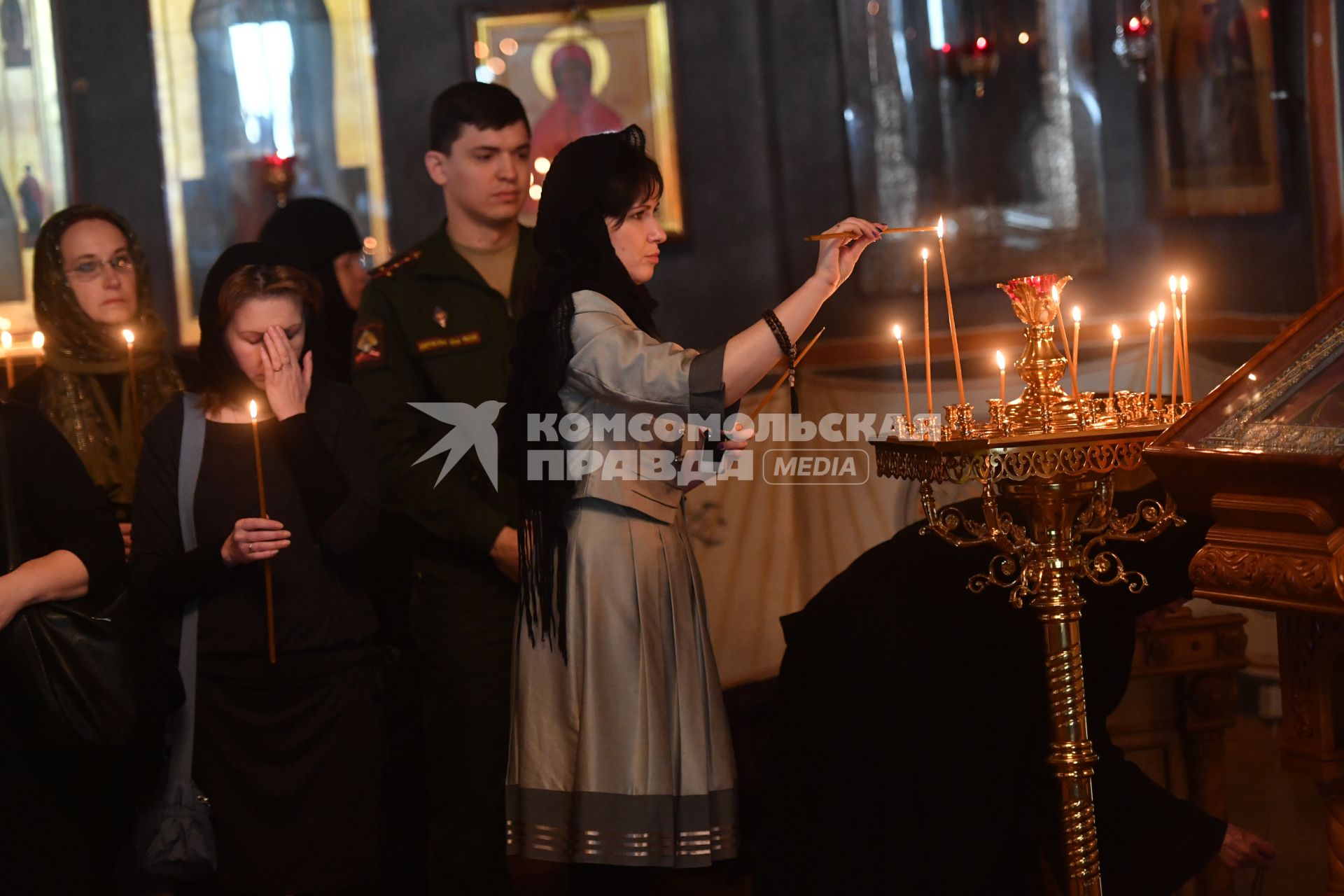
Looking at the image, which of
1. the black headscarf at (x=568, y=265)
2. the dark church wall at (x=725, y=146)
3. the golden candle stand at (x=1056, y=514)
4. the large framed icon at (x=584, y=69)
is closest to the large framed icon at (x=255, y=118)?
the dark church wall at (x=725, y=146)

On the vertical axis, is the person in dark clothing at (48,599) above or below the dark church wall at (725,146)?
below

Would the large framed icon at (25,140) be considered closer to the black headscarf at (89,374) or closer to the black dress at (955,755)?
the black headscarf at (89,374)

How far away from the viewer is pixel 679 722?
2678 millimetres

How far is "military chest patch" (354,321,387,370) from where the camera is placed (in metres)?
3.39

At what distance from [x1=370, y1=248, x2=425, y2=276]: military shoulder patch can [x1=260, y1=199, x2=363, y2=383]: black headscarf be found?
54 centimetres

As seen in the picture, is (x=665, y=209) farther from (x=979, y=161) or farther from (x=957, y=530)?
(x=957, y=530)

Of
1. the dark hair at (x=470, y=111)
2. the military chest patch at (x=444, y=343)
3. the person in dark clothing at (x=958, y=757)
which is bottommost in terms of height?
the person in dark clothing at (x=958, y=757)

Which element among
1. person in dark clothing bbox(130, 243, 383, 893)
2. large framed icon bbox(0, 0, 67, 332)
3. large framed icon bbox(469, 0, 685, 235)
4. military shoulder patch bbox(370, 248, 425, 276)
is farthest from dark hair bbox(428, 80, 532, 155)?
large framed icon bbox(0, 0, 67, 332)

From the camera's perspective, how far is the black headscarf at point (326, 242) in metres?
4.12

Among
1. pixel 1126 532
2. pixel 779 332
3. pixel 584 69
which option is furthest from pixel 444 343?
pixel 584 69

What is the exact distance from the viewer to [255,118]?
18.4 ft

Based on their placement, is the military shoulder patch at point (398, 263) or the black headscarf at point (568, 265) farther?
the military shoulder patch at point (398, 263)

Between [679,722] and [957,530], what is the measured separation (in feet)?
2.34

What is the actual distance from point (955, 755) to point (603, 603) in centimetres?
68
